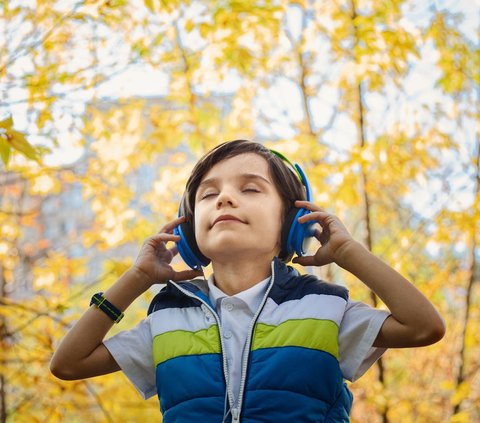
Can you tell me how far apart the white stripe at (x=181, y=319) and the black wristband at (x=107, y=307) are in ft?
0.27

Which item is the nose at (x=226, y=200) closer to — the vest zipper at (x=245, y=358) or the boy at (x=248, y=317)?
the boy at (x=248, y=317)

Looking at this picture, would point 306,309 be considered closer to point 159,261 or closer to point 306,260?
point 306,260

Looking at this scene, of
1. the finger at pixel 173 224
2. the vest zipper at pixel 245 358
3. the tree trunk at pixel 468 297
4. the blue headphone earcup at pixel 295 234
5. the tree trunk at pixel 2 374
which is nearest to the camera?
the vest zipper at pixel 245 358

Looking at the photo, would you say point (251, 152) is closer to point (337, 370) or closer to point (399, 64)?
point (337, 370)

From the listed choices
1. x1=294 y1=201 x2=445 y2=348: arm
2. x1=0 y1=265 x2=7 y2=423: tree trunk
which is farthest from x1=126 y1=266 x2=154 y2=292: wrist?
x1=0 y1=265 x2=7 y2=423: tree trunk

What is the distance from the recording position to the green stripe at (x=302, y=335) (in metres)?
1.18

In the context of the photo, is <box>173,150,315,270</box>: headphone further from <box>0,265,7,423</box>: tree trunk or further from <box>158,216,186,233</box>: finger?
<box>0,265,7,423</box>: tree trunk

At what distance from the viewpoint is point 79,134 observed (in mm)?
3297

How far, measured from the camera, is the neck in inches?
53.8

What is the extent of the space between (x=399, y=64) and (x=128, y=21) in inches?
66.2

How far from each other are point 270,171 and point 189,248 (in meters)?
0.28

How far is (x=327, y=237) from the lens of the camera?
1.38m

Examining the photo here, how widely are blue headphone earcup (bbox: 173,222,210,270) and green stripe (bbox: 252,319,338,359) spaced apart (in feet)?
1.07

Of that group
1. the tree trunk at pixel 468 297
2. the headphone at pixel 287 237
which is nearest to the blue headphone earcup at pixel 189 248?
the headphone at pixel 287 237
